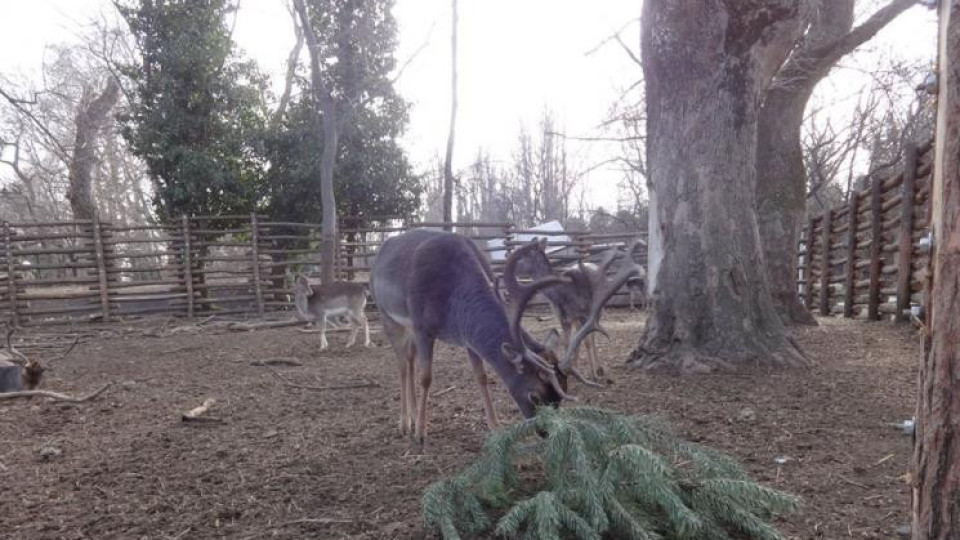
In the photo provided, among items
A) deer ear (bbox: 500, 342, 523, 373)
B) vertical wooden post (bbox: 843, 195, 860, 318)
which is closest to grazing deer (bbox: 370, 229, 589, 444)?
deer ear (bbox: 500, 342, 523, 373)

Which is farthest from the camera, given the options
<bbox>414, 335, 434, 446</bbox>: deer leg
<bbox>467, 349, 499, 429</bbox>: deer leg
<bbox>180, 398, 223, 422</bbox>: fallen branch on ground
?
<bbox>180, 398, 223, 422</bbox>: fallen branch on ground

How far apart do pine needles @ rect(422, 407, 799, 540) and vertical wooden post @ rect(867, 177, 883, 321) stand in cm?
812

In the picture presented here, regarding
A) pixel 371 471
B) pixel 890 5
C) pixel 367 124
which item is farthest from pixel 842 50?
pixel 367 124

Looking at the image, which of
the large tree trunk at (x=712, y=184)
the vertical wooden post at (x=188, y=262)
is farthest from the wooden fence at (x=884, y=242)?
the vertical wooden post at (x=188, y=262)

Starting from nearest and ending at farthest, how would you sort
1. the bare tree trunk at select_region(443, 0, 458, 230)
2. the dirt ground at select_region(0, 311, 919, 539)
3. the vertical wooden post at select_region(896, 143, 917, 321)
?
the dirt ground at select_region(0, 311, 919, 539) < the vertical wooden post at select_region(896, 143, 917, 321) < the bare tree trunk at select_region(443, 0, 458, 230)

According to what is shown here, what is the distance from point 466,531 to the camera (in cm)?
253

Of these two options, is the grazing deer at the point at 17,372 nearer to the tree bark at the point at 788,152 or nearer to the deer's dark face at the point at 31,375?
the deer's dark face at the point at 31,375

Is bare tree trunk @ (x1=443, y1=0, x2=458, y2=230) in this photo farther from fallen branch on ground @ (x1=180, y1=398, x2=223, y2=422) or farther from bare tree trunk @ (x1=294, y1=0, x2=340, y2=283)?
fallen branch on ground @ (x1=180, y1=398, x2=223, y2=422)

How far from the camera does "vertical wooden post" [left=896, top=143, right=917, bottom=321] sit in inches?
321

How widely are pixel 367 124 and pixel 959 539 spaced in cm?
1713

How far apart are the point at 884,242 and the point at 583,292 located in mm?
5759

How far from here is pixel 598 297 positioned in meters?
3.64

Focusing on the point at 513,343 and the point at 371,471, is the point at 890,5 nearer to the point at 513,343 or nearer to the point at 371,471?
the point at 513,343

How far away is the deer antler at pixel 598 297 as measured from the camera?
3428mm
